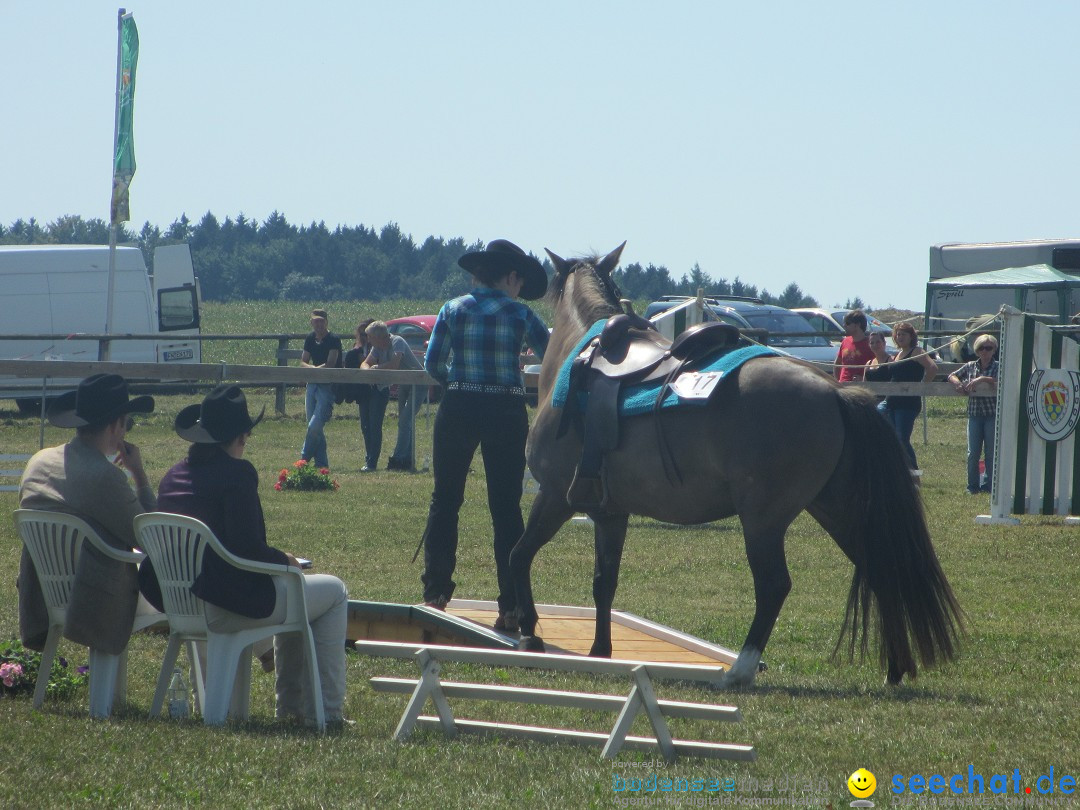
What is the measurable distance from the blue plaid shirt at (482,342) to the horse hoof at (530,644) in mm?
1559

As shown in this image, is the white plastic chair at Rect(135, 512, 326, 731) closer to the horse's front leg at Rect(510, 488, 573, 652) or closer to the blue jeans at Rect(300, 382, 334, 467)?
the horse's front leg at Rect(510, 488, 573, 652)

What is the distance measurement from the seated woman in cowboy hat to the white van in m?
18.5

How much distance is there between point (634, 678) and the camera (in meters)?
4.66

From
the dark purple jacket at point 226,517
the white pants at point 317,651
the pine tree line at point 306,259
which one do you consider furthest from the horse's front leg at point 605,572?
the pine tree line at point 306,259

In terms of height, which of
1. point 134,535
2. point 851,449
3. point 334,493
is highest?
point 851,449

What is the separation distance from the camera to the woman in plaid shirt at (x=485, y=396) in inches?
302

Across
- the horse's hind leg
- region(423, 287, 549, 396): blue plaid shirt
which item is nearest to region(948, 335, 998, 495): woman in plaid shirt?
region(423, 287, 549, 396): blue plaid shirt

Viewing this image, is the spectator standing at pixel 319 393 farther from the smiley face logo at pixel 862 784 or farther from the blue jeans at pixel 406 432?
the smiley face logo at pixel 862 784

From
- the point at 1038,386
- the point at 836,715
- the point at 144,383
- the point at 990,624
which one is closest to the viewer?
the point at 836,715

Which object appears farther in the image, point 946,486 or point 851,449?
point 946,486

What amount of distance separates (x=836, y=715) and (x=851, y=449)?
4.34ft

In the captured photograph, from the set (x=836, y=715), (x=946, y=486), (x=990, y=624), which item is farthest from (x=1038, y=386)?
(x=836, y=715)

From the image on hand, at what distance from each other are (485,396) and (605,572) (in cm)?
138

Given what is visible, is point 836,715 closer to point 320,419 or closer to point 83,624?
point 83,624
